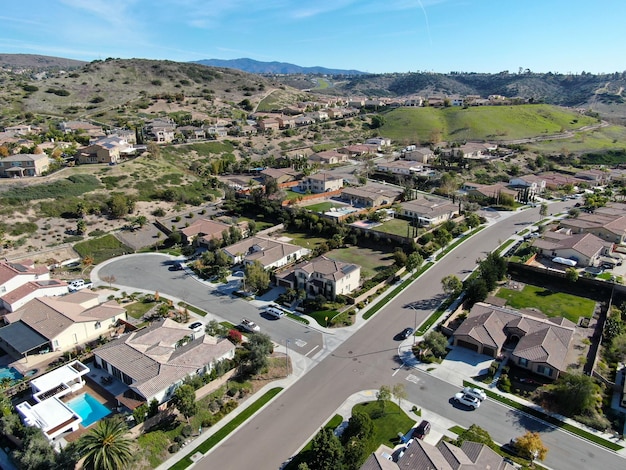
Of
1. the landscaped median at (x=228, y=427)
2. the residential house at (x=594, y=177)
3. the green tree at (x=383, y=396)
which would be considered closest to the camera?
the landscaped median at (x=228, y=427)

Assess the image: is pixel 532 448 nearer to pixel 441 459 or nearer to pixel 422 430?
pixel 422 430

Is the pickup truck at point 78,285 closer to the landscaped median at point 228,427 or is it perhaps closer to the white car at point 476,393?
the landscaped median at point 228,427

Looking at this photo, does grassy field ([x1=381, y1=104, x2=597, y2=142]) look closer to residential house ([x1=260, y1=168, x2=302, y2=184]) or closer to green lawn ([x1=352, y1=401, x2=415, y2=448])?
residential house ([x1=260, y1=168, x2=302, y2=184])

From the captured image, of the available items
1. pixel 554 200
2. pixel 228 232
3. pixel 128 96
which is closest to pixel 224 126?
pixel 128 96

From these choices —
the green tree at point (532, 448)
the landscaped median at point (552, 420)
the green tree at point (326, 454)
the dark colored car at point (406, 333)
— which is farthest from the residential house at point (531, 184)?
the green tree at point (326, 454)

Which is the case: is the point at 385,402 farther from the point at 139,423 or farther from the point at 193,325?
the point at 193,325
